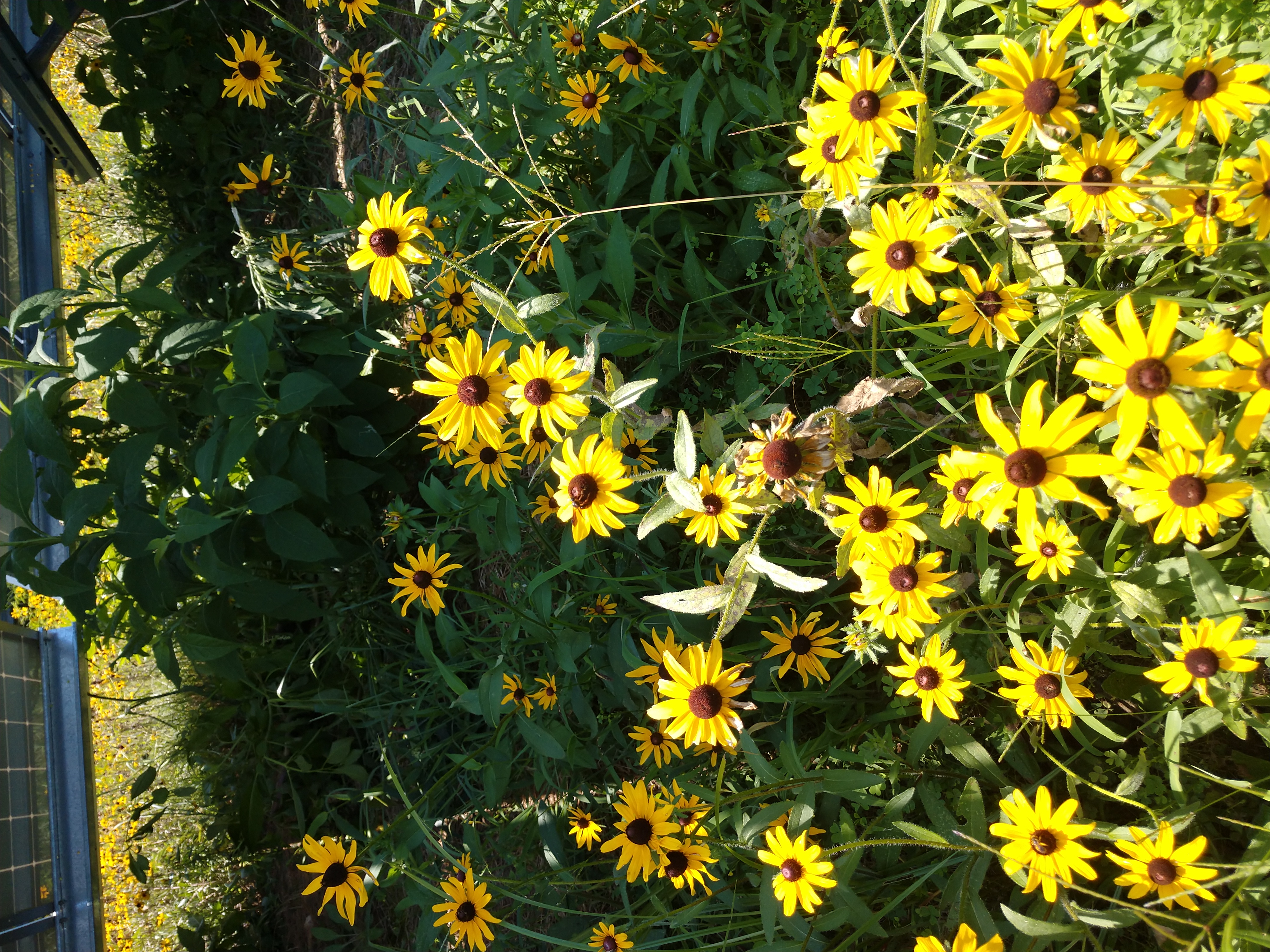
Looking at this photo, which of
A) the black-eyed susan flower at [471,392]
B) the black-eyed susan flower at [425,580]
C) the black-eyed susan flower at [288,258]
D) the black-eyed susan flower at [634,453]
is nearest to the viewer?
the black-eyed susan flower at [471,392]

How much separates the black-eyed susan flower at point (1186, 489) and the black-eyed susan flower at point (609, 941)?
1.23m

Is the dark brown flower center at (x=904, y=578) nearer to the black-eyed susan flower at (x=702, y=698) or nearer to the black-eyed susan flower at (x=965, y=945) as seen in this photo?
the black-eyed susan flower at (x=702, y=698)

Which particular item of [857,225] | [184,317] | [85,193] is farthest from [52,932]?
[857,225]

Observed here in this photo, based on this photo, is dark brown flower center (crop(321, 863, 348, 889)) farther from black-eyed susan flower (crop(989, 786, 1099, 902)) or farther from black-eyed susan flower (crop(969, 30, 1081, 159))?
black-eyed susan flower (crop(969, 30, 1081, 159))

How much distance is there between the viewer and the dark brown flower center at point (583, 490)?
51.3 inches

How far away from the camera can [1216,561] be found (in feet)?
4.72

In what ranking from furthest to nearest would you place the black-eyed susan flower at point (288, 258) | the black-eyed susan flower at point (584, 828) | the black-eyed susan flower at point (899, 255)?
1. the black-eyed susan flower at point (288, 258)
2. the black-eyed susan flower at point (584, 828)
3. the black-eyed susan flower at point (899, 255)

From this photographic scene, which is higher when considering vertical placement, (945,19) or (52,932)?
(945,19)

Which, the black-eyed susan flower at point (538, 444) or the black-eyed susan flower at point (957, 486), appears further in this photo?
the black-eyed susan flower at point (538, 444)

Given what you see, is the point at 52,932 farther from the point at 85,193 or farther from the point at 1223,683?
the point at 1223,683

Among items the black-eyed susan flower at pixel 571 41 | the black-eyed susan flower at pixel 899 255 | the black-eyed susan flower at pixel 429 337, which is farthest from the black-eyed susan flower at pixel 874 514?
the black-eyed susan flower at pixel 571 41

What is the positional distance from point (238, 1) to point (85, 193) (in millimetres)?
1417

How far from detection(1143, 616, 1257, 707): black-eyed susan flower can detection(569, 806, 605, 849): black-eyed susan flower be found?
131 centimetres

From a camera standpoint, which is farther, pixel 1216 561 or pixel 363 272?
pixel 363 272
